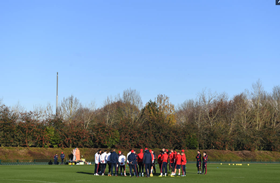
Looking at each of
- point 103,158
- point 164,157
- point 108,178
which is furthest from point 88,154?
point 108,178

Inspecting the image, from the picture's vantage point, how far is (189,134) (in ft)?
211

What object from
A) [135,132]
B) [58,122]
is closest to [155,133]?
[135,132]

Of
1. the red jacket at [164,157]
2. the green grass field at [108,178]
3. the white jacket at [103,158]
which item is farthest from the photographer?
the white jacket at [103,158]

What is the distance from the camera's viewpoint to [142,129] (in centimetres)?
6088

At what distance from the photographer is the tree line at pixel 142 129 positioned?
170 ft

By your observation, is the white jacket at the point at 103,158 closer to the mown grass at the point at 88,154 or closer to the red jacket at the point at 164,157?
the red jacket at the point at 164,157

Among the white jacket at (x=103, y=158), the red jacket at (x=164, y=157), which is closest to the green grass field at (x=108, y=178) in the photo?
the white jacket at (x=103, y=158)

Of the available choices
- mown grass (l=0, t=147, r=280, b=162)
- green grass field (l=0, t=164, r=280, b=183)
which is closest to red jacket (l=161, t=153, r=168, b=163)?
green grass field (l=0, t=164, r=280, b=183)

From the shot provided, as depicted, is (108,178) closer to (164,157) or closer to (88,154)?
(164,157)

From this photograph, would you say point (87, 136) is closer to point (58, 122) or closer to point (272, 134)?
point (58, 122)

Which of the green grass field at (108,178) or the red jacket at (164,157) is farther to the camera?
the red jacket at (164,157)

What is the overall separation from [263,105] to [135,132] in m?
35.0

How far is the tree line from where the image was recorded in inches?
2041

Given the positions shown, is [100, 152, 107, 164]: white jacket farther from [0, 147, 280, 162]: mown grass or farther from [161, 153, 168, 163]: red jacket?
[0, 147, 280, 162]: mown grass
